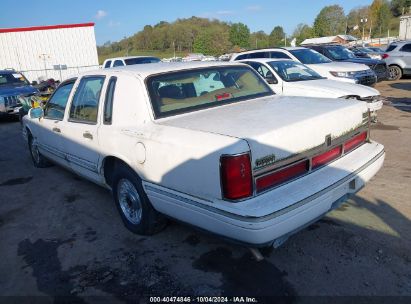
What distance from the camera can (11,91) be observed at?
41.3 feet

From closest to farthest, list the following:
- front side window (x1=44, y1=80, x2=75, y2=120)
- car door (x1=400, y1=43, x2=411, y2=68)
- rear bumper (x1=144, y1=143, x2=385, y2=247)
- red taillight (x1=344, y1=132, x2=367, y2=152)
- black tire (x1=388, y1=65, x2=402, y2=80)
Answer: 1. rear bumper (x1=144, y1=143, x2=385, y2=247)
2. red taillight (x1=344, y1=132, x2=367, y2=152)
3. front side window (x1=44, y1=80, x2=75, y2=120)
4. car door (x1=400, y1=43, x2=411, y2=68)
5. black tire (x1=388, y1=65, x2=402, y2=80)

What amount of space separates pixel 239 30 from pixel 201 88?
11269 centimetres

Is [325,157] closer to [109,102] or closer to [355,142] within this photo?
[355,142]

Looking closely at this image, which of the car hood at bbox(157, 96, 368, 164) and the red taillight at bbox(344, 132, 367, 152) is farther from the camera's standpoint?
the red taillight at bbox(344, 132, 367, 152)

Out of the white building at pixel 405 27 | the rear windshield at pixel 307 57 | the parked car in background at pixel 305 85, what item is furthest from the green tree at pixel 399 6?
the parked car in background at pixel 305 85

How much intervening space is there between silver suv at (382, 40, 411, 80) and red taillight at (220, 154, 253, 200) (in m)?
16.0

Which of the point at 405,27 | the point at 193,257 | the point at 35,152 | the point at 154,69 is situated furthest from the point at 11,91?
the point at 405,27

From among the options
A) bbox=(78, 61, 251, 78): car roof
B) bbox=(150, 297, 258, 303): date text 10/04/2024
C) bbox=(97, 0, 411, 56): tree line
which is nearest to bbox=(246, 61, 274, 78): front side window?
bbox=(78, 61, 251, 78): car roof

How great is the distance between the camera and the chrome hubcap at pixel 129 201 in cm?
371

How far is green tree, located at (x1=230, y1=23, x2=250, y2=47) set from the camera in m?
108

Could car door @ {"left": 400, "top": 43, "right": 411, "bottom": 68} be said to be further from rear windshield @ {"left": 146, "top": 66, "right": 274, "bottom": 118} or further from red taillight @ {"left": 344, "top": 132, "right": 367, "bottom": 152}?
red taillight @ {"left": 344, "top": 132, "right": 367, "bottom": 152}

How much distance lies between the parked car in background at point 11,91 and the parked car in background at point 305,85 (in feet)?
26.8

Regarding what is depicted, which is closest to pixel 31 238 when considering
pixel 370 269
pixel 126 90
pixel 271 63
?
pixel 126 90

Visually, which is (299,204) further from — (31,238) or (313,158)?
(31,238)
